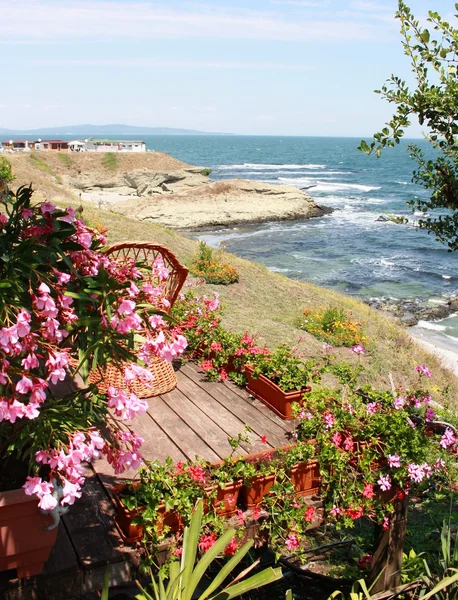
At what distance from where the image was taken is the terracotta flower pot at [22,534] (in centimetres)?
283

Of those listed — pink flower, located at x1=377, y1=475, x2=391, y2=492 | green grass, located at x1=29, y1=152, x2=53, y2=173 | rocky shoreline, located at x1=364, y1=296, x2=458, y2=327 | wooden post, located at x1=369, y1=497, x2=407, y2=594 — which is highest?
green grass, located at x1=29, y1=152, x2=53, y2=173

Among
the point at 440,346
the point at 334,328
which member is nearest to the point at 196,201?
the point at 440,346

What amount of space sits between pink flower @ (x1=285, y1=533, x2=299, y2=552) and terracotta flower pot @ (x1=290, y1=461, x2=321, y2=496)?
0.35 metres

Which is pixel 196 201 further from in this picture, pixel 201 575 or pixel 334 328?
pixel 201 575

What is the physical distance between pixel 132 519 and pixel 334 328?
10239mm

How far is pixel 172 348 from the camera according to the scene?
2588mm

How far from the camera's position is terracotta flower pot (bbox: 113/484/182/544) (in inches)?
128

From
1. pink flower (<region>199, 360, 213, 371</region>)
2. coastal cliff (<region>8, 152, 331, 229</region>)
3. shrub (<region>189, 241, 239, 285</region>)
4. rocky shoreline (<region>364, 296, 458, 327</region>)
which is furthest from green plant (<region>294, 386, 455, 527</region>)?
coastal cliff (<region>8, 152, 331, 229</region>)

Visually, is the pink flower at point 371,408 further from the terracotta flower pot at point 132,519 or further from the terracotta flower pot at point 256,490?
the terracotta flower pot at point 132,519

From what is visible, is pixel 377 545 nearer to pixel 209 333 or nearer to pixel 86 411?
pixel 86 411

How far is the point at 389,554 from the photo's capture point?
3.60 m

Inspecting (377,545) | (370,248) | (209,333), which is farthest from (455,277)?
(377,545)

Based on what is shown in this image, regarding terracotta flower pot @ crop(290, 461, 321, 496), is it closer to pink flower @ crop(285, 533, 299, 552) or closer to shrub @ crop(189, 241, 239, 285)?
pink flower @ crop(285, 533, 299, 552)

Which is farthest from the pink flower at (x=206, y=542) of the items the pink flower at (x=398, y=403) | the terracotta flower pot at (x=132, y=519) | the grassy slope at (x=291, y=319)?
the grassy slope at (x=291, y=319)
